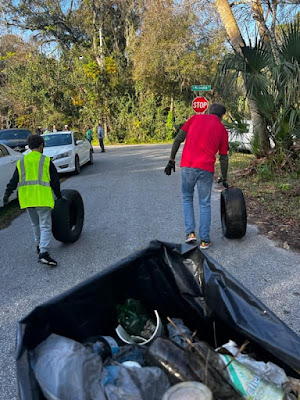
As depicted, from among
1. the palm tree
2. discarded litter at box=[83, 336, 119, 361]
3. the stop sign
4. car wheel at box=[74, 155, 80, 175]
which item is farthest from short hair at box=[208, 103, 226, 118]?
the stop sign

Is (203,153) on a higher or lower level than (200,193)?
higher

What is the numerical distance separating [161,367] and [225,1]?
11.4m

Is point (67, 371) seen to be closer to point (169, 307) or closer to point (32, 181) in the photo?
point (169, 307)

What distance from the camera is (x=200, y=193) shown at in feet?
15.9

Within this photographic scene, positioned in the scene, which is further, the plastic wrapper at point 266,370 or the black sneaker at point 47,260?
the black sneaker at point 47,260

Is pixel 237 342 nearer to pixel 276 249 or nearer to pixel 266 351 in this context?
pixel 266 351

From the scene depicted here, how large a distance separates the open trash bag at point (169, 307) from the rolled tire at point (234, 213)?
2.50 metres

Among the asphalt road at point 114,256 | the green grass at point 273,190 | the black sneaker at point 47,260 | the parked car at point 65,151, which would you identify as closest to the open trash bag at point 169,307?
the asphalt road at point 114,256

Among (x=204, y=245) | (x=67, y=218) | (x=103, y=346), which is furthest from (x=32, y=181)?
(x=103, y=346)

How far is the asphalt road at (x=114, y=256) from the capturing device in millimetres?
3452

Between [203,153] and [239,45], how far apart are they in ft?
17.8

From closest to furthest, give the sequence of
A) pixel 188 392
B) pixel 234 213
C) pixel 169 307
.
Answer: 1. pixel 188 392
2. pixel 169 307
3. pixel 234 213

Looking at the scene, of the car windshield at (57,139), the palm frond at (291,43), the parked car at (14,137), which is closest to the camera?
the palm frond at (291,43)

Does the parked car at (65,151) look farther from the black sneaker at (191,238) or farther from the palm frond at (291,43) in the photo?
the black sneaker at (191,238)
